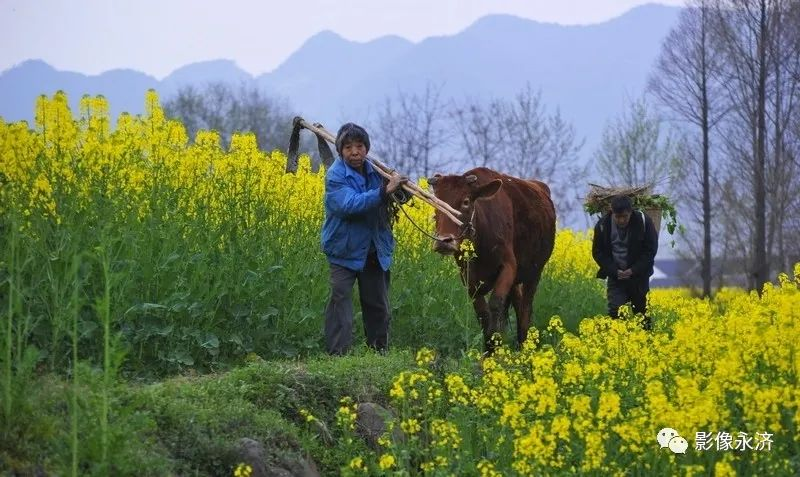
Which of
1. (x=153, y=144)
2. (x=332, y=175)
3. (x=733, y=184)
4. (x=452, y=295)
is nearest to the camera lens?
(x=332, y=175)

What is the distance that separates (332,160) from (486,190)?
1445 mm

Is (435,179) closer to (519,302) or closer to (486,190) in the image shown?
(486,190)

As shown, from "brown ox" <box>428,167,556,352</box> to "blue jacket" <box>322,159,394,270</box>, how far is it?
509mm

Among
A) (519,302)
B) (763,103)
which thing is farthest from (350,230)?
(763,103)

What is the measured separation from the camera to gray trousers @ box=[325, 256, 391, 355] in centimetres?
949

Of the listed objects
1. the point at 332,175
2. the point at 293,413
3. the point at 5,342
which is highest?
the point at 332,175

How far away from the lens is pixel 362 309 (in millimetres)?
9891

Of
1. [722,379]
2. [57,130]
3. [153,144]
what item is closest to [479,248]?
[153,144]

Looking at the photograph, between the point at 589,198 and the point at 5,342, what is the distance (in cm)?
864

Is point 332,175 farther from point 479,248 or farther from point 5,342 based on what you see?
point 5,342

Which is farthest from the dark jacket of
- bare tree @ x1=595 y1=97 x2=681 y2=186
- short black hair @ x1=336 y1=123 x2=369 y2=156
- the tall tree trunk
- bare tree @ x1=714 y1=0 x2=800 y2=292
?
bare tree @ x1=595 y1=97 x2=681 y2=186

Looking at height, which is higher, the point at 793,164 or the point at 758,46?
the point at 758,46

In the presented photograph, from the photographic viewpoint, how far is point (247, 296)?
32.6 ft

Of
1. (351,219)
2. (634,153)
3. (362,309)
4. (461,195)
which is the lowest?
(362,309)
